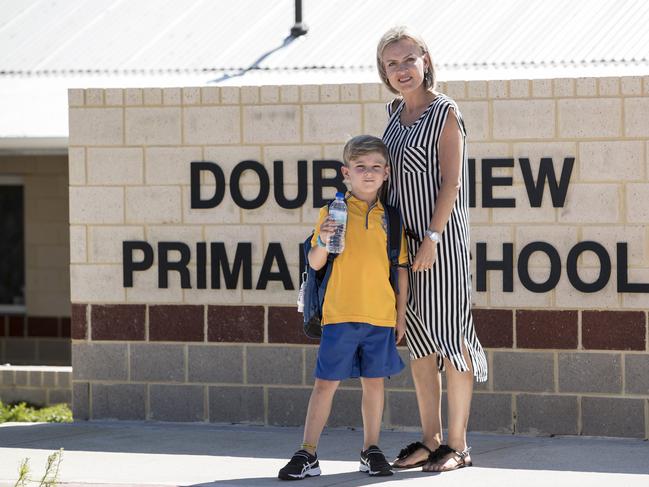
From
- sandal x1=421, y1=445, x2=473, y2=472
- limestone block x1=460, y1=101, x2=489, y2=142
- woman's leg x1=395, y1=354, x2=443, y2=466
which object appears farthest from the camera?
limestone block x1=460, y1=101, x2=489, y2=142

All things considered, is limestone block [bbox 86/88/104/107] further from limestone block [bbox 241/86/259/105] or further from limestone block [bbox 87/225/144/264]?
limestone block [bbox 241/86/259/105]

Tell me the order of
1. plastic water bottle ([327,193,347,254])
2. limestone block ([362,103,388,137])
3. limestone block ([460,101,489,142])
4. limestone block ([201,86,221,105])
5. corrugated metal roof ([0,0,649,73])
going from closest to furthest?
plastic water bottle ([327,193,347,254])
limestone block ([460,101,489,142])
limestone block ([362,103,388,137])
limestone block ([201,86,221,105])
corrugated metal roof ([0,0,649,73])

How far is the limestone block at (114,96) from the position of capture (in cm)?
780

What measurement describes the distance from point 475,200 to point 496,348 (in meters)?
0.82

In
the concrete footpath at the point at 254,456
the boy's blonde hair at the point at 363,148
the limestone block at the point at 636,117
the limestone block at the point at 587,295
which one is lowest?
the concrete footpath at the point at 254,456

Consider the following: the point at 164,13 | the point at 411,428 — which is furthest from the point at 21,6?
the point at 411,428

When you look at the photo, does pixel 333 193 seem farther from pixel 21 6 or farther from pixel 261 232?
pixel 21 6

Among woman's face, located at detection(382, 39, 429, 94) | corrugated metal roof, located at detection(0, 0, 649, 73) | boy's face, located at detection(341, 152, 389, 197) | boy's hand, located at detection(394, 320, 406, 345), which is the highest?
corrugated metal roof, located at detection(0, 0, 649, 73)

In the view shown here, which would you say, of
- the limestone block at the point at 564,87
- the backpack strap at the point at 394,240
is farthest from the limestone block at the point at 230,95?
the backpack strap at the point at 394,240

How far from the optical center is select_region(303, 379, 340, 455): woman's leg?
6.02 m

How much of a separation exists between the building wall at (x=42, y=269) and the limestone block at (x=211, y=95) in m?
5.94

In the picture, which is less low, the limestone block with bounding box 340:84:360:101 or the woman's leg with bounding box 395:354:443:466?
the limestone block with bounding box 340:84:360:101

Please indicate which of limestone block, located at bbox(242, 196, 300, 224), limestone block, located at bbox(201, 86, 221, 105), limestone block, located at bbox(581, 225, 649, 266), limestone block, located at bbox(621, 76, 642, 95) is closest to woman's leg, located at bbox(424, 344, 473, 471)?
limestone block, located at bbox(581, 225, 649, 266)

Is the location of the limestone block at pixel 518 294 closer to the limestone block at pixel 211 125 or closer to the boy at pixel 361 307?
the boy at pixel 361 307
